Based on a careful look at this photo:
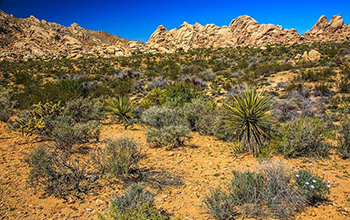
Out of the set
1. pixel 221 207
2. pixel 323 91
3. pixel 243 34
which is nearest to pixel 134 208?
pixel 221 207

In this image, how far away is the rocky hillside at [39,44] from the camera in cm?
4091

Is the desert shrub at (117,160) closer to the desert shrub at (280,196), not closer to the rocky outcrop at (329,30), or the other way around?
the desert shrub at (280,196)

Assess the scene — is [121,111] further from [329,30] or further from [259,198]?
[329,30]

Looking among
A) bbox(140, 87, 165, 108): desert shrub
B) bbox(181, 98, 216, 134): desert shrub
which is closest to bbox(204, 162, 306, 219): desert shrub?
bbox(181, 98, 216, 134): desert shrub

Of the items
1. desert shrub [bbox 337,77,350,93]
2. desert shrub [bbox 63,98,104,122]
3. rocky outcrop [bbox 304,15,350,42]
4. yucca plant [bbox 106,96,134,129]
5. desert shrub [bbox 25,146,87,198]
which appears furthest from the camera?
rocky outcrop [bbox 304,15,350,42]

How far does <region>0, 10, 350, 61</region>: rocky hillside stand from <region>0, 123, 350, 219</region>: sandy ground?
3677cm

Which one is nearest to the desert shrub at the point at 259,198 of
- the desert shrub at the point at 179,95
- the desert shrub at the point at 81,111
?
the desert shrub at the point at 179,95

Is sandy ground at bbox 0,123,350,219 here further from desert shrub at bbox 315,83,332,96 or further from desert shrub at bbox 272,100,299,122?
desert shrub at bbox 315,83,332,96

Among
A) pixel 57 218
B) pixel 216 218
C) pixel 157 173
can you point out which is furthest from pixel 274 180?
pixel 57 218

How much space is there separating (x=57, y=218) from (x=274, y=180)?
12.2ft

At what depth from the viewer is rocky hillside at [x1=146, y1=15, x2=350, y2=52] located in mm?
42469

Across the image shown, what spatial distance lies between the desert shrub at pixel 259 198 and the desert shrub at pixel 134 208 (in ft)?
3.01

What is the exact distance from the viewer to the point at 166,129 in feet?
22.2

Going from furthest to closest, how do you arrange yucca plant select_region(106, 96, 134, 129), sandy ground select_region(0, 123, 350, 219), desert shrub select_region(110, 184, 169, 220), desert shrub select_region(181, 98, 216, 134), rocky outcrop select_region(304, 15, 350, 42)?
rocky outcrop select_region(304, 15, 350, 42), yucca plant select_region(106, 96, 134, 129), desert shrub select_region(181, 98, 216, 134), sandy ground select_region(0, 123, 350, 219), desert shrub select_region(110, 184, 169, 220)
